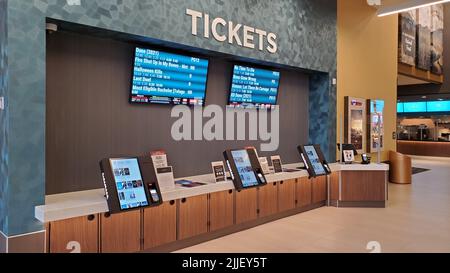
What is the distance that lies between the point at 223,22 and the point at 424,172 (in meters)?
9.67

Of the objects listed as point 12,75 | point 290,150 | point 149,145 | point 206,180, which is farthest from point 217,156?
point 12,75

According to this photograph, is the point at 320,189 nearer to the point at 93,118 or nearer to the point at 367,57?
the point at 367,57

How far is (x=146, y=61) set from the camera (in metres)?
4.25

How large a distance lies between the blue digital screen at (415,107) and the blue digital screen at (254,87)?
1423cm

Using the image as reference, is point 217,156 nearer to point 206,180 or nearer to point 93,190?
point 206,180

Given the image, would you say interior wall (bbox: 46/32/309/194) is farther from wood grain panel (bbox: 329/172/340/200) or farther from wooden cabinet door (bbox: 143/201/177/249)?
wood grain panel (bbox: 329/172/340/200)

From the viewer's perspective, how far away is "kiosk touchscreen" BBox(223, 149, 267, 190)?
14.5ft

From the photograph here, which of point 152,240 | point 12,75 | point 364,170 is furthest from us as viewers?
point 364,170

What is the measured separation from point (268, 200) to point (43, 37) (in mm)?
3553

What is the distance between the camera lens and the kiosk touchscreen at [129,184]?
3277 mm

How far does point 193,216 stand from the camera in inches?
Answer: 163

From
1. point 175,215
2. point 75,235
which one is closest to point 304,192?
point 175,215

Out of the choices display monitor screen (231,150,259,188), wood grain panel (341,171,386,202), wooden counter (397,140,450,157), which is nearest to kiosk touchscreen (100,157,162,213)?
display monitor screen (231,150,259,188)

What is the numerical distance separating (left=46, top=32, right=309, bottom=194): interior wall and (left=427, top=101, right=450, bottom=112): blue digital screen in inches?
617
